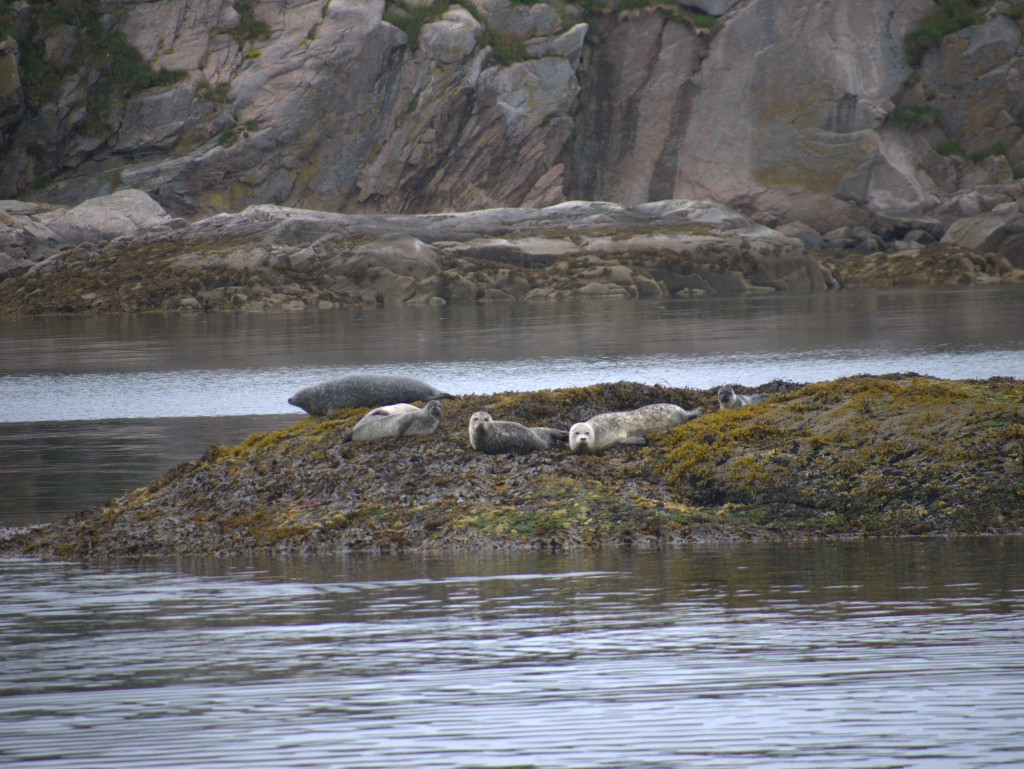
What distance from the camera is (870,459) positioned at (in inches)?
362

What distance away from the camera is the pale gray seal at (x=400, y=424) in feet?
34.9

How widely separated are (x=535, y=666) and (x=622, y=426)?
565 centimetres

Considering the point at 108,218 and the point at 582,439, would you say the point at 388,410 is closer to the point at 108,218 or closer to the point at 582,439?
the point at 582,439

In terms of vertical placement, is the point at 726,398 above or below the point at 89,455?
above

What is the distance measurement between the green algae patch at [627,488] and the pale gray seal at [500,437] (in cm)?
13

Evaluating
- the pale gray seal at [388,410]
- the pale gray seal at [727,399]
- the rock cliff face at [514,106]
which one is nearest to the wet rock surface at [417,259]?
the rock cliff face at [514,106]

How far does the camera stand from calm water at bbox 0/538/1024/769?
12.3 feet

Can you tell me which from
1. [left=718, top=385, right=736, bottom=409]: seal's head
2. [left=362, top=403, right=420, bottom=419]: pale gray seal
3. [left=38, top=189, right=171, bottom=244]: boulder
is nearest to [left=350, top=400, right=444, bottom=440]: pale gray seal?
[left=362, top=403, right=420, bottom=419]: pale gray seal

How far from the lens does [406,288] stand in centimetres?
4741

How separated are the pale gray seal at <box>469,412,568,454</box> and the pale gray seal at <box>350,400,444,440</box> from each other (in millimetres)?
659

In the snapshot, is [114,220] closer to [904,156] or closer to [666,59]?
[666,59]

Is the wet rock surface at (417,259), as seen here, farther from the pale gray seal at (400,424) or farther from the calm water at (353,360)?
the pale gray seal at (400,424)

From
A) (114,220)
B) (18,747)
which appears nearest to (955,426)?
(18,747)

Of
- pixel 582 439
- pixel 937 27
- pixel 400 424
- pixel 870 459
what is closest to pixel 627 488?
pixel 582 439
